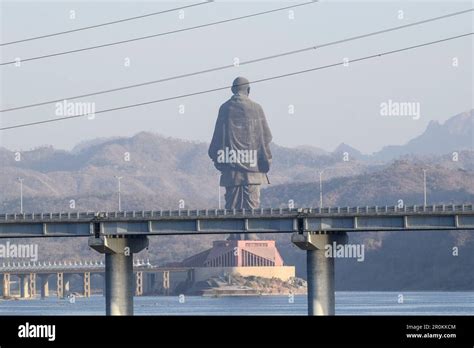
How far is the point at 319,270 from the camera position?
6068 inches

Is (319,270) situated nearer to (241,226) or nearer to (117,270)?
(241,226)

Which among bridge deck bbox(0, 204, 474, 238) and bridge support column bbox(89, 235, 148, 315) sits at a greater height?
bridge deck bbox(0, 204, 474, 238)

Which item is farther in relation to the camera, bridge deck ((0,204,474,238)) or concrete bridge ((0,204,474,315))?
concrete bridge ((0,204,474,315))

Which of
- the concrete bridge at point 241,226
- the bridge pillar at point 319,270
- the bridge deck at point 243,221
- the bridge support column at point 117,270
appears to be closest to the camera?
the bridge deck at point 243,221

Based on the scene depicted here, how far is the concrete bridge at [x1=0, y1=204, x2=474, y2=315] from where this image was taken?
496ft

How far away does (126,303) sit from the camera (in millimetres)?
158250

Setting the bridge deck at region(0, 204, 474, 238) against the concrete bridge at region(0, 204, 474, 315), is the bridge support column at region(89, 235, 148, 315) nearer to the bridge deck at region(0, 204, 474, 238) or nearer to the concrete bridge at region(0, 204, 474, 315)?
the concrete bridge at region(0, 204, 474, 315)

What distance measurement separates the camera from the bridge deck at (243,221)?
151 meters


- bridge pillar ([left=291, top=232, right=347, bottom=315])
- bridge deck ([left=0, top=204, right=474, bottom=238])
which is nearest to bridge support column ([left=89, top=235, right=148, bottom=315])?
bridge deck ([left=0, top=204, right=474, bottom=238])

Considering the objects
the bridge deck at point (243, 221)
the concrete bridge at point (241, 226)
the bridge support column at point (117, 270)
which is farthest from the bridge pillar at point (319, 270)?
the bridge support column at point (117, 270)

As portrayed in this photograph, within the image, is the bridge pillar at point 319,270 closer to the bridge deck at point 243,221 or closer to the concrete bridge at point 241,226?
the concrete bridge at point 241,226
